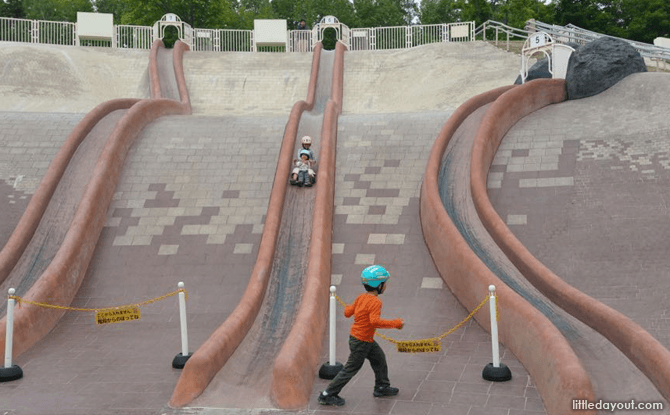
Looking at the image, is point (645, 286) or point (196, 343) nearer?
point (196, 343)

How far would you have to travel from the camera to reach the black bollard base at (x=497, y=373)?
799cm

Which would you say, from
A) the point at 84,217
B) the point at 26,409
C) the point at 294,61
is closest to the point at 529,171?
the point at 84,217

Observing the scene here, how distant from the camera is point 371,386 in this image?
26.5ft

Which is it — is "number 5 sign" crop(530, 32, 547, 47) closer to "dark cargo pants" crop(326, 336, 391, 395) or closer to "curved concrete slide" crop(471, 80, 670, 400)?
"curved concrete slide" crop(471, 80, 670, 400)

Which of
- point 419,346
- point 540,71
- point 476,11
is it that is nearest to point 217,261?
point 419,346

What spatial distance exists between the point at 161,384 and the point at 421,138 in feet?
26.3

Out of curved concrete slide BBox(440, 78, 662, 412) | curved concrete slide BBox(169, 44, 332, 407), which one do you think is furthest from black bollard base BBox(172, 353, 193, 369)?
curved concrete slide BBox(440, 78, 662, 412)

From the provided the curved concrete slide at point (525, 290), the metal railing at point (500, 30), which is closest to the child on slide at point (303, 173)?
the curved concrete slide at point (525, 290)

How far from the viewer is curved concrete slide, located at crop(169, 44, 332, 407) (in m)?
7.89

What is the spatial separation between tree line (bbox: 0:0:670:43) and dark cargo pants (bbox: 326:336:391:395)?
34.6 metres

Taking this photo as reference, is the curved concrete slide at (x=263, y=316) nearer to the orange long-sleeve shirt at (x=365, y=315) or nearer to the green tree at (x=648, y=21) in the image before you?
the orange long-sleeve shirt at (x=365, y=315)

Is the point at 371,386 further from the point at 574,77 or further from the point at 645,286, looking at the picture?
the point at 574,77

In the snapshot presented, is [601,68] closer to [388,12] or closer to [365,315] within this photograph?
[365,315]

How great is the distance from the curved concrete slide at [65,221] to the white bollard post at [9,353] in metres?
0.62
